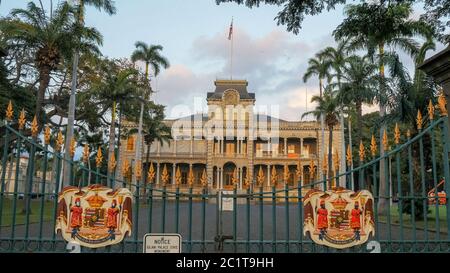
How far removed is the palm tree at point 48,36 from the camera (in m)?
19.0

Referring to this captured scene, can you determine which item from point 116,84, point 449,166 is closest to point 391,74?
point 449,166

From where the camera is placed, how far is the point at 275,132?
50750 millimetres

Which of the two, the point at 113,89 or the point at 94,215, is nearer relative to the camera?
the point at 94,215

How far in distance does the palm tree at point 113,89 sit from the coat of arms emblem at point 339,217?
2336cm

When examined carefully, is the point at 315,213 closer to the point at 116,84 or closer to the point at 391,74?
the point at 391,74

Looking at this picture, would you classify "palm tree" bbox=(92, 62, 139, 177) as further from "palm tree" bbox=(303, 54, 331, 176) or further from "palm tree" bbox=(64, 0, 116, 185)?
"palm tree" bbox=(303, 54, 331, 176)

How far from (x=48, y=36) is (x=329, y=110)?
2157 cm

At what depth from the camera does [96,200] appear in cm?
602

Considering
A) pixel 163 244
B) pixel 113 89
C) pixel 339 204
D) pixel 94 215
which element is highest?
pixel 113 89

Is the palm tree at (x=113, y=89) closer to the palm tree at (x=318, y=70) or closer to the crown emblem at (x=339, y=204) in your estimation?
the palm tree at (x=318, y=70)

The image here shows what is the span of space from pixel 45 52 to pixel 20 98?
774 centimetres

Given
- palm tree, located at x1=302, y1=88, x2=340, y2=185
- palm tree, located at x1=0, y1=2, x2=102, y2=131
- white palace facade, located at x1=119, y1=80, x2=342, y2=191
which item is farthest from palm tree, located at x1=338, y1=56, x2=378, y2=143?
white palace facade, located at x1=119, y1=80, x2=342, y2=191

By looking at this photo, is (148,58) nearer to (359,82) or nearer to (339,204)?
(359,82)

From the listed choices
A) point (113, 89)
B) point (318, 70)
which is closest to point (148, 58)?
point (113, 89)
